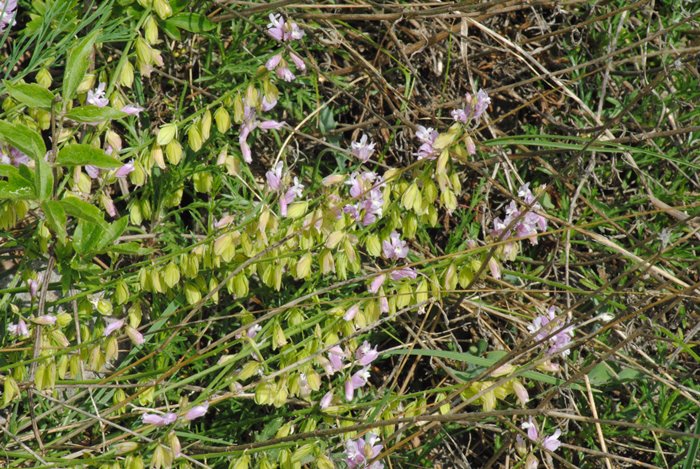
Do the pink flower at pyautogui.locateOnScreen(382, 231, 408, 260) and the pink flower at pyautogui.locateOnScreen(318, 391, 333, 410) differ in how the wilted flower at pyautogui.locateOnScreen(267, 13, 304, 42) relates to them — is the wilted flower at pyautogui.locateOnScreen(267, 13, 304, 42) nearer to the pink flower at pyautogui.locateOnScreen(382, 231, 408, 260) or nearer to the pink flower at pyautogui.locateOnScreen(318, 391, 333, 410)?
the pink flower at pyautogui.locateOnScreen(382, 231, 408, 260)

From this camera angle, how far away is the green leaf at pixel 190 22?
2123 millimetres

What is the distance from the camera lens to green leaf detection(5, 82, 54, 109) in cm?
165

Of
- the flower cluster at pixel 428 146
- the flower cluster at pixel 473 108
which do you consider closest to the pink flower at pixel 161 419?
the flower cluster at pixel 428 146

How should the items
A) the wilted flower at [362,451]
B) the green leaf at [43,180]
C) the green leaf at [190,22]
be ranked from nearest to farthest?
1. the green leaf at [43,180]
2. the wilted flower at [362,451]
3. the green leaf at [190,22]

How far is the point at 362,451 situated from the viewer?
183 cm

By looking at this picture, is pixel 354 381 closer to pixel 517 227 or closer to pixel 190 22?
pixel 517 227

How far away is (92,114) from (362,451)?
34.9 inches

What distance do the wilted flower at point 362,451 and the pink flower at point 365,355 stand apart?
0.18 m

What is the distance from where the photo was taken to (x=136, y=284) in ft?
6.51

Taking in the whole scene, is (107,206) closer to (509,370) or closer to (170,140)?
(170,140)

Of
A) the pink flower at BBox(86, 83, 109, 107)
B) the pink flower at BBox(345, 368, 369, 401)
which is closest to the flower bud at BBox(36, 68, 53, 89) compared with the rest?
the pink flower at BBox(86, 83, 109, 107)

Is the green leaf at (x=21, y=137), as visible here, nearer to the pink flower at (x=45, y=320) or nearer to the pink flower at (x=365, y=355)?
the pink flower at (x=45, y=320)

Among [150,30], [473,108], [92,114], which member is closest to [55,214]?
[92,114]

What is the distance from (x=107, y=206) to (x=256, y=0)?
0.77m
